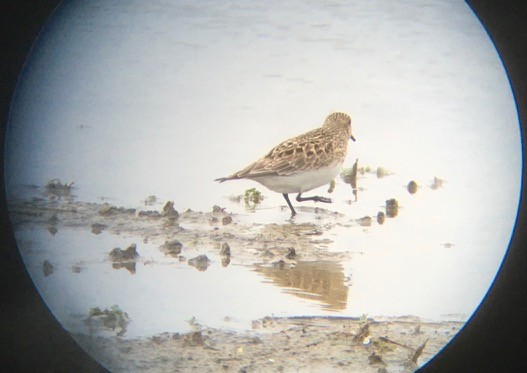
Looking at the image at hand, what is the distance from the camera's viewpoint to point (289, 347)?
3.91 metres

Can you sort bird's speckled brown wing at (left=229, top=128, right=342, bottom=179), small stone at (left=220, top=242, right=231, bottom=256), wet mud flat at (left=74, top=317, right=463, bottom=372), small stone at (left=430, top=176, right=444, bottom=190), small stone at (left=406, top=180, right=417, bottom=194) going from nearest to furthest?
wet mud flat at (left=74, top=317, right=463, bottom=372), small stone at (left=220, top=242, right=231, bottom=256), small stone at (left=430, top=176, right=444, bottom=190), small stone at (left=406, top=180, right=417, bottom=194), bird's speckled brown wing at (left=229, top=128, right=342, bottom=179)

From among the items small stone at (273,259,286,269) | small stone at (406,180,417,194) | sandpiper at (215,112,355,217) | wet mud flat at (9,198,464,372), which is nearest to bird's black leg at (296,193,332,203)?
sandpiper at (215,112,355,217)

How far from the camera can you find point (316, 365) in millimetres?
3906

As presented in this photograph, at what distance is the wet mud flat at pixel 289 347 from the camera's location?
12.8 ft

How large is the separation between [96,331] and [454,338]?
1674mm

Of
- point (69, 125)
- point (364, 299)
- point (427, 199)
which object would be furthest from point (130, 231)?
point (427, 199)

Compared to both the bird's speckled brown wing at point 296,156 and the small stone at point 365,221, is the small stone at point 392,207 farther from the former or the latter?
the bird's speckled brown wing at point 296,156

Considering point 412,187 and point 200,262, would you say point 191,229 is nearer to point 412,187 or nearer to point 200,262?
point 200,262

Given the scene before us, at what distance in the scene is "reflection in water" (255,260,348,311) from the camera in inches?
166

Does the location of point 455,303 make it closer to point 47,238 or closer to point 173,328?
point 173,328

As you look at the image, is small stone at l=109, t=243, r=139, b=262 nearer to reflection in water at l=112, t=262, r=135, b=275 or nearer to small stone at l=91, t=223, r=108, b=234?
reflection in water at l=112, t=262, r=135, b=275

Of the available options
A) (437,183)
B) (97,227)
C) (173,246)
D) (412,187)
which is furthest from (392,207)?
(97,227)

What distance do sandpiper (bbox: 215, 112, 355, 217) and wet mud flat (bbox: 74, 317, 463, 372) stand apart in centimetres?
104

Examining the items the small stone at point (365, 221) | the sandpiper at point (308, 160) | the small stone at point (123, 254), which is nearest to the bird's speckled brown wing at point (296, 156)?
the sandpiper at point (308, 160)
